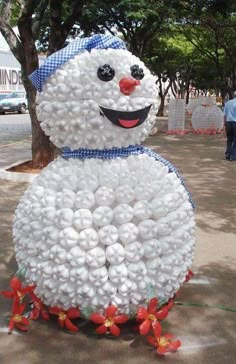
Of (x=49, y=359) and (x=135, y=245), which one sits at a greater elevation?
(x=135, y=245)

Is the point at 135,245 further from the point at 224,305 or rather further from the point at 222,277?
the point at 222,277

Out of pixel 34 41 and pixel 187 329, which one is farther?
pixel 34 41

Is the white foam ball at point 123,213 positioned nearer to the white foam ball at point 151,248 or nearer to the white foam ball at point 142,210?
the white foam ball at point 142,210

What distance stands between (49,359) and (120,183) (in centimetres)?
117

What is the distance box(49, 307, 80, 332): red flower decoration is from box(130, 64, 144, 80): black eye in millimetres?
1569

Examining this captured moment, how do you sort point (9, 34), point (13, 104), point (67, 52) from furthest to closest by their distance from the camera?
point (13, 104)
point (9, 34)
point (67, 52)

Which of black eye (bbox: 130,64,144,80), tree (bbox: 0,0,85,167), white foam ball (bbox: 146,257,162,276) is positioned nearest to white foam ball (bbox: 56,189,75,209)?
white foam ball (bbox: 146,257,162,276)

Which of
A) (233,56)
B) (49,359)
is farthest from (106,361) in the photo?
(233,56)

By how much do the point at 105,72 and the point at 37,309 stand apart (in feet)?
5.45

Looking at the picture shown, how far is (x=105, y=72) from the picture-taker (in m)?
2.92

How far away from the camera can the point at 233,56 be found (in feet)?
76.4

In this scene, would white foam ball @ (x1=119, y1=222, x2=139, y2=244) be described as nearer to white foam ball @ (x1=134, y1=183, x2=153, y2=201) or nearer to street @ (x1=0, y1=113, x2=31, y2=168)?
white foam ball @ (x1=134, y1=183, x2=153, y2=201)

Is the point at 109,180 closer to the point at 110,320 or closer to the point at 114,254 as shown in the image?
the point at 114,254

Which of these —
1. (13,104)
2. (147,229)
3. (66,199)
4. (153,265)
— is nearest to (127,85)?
(66,199)
